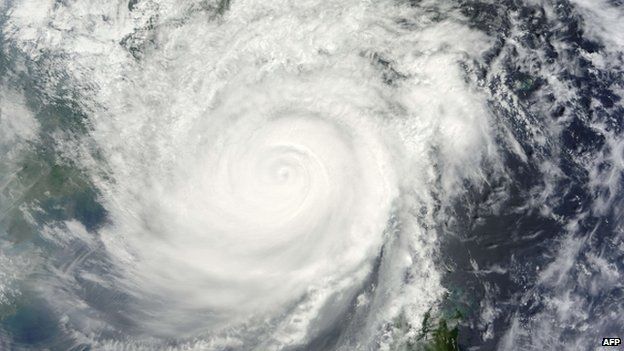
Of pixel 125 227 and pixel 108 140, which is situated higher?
pixel 108 140

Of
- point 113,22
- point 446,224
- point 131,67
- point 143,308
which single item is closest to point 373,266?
point 446,224

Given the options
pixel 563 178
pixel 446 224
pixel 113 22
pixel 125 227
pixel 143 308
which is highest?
pixel 563 178

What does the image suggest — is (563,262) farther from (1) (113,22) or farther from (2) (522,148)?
(1) (113,22)

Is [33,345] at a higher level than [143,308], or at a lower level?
lower

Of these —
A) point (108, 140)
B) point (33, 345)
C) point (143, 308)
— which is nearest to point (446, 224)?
point (143, 308)

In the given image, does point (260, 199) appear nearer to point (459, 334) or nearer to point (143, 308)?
point (143, 308)

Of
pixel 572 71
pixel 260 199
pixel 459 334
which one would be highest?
pixel 572 71
